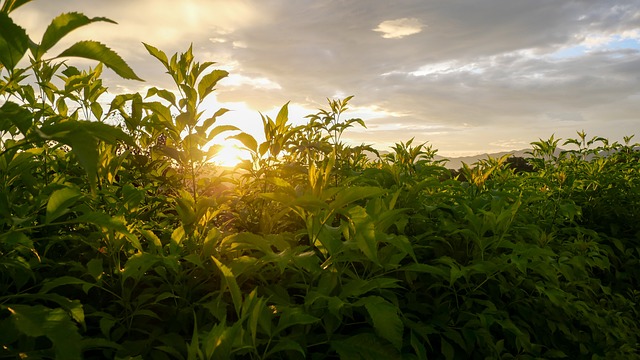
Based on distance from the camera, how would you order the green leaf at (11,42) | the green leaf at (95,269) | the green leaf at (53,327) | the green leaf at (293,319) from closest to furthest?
1. the green leaf at (11,42)
2. the green leaf at (53,327)
3. the green leaf at (293,319)
4. the green leaf at (95,269)

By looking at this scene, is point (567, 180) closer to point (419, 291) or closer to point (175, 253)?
point (419, 291)

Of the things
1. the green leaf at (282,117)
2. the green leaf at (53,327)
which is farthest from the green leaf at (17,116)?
the green leaf at (282,117)

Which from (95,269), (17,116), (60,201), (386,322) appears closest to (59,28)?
(17,116)

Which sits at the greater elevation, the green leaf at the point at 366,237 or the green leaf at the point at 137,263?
the green leaf at the point at 366,237

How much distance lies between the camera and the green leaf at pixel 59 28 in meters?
1.41

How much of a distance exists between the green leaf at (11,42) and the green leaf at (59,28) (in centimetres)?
7

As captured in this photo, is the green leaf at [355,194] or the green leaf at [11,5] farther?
the green leaf at [355,194]

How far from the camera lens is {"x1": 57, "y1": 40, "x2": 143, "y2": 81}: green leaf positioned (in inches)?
57.4

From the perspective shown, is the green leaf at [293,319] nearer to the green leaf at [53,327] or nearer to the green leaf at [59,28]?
the green leaf at [53,327]

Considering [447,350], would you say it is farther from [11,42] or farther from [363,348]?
[11,42]

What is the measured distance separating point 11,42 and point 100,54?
0.25 metres

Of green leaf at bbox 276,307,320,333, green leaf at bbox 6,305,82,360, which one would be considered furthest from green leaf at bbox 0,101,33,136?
green leaf at bbox 276,307,320,333

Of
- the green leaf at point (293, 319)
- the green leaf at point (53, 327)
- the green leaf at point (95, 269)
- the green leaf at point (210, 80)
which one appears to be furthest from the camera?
the green leaf at point (210, 80)

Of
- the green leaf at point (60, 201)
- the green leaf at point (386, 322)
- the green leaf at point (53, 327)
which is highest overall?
the green leaf at point (60, 201)
